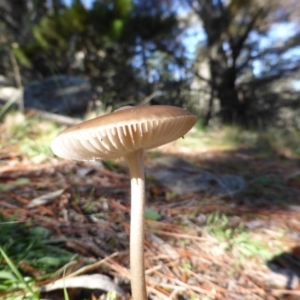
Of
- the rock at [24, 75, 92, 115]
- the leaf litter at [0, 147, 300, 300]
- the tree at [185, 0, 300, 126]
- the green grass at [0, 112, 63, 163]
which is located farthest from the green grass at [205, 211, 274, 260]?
Answer: the tree at [185, 0, 300, 126]

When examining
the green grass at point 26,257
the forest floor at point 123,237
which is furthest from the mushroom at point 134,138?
the green grass at point 26,257

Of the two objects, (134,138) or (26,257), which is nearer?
(134,138)

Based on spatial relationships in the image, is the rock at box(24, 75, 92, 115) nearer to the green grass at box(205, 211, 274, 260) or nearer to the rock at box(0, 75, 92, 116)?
the rock at box(0, 75, 92, 116)

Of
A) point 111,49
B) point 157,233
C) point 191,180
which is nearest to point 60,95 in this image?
point 111,49

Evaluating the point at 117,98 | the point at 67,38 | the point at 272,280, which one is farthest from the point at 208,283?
the point at 67,38

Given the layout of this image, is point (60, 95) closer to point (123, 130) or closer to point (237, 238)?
Answer: point (237, 238)

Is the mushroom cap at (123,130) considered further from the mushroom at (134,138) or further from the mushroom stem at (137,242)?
the mushroom stem at (137,242)

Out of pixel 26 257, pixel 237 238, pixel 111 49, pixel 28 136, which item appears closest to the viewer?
pixel 26 257
